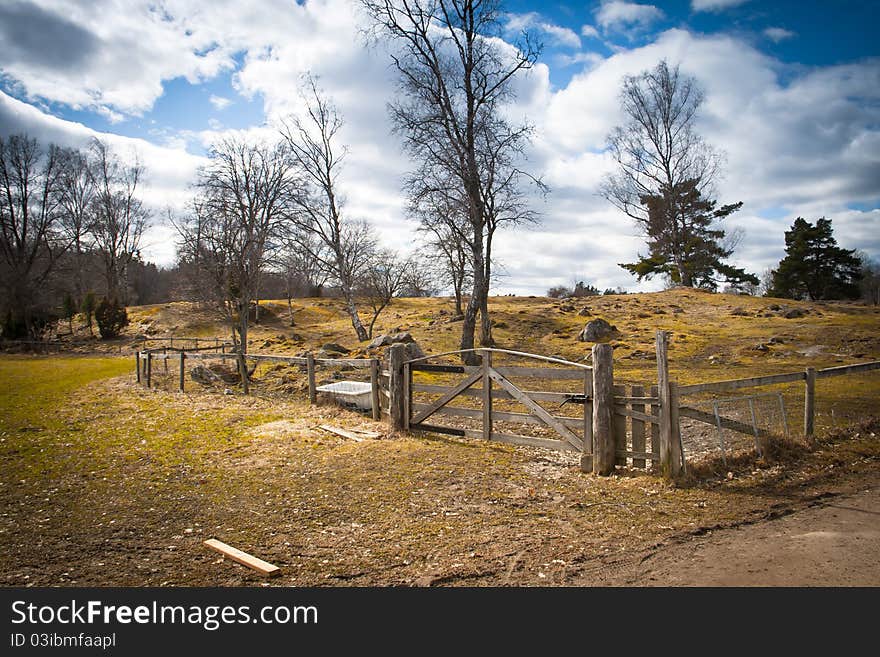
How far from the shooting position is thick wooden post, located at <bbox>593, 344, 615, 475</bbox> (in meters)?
7.58

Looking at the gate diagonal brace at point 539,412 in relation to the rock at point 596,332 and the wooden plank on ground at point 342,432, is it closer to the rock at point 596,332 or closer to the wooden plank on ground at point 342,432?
the wooden plank on ground at point 342,432

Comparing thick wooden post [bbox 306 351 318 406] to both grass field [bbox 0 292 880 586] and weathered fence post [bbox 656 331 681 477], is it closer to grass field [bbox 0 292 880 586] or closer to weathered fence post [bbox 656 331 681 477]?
grass field [bbox 0 292 880 586]

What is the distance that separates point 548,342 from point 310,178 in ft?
57.8

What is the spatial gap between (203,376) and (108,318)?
29.8 meters

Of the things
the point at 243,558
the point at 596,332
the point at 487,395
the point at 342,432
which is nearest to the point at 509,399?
the point at 487,395

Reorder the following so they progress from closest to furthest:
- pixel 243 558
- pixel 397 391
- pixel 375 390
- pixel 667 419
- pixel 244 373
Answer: pixel 243 558, pixel 667 419, pixel 397 391, pixel 375 390, pixel 244 373

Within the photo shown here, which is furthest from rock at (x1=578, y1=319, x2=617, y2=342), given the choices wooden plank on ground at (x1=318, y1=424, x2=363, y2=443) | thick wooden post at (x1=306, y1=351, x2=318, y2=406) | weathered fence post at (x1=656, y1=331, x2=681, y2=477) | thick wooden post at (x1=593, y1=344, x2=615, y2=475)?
weathered fence post at (x1=656, y1=331, x2=681, y2=477)

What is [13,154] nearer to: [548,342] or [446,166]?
[446,166]

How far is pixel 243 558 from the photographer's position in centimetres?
484

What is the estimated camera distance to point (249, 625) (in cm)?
383

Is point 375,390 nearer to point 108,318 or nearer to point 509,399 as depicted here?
point 509,399

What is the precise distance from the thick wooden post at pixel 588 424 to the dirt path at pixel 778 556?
2.50 metres

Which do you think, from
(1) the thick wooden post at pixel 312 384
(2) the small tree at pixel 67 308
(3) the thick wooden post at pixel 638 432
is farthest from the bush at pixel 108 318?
(3) the thick wooden post at pixel 638 432

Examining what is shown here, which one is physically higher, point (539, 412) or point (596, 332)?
point (596, 332)
